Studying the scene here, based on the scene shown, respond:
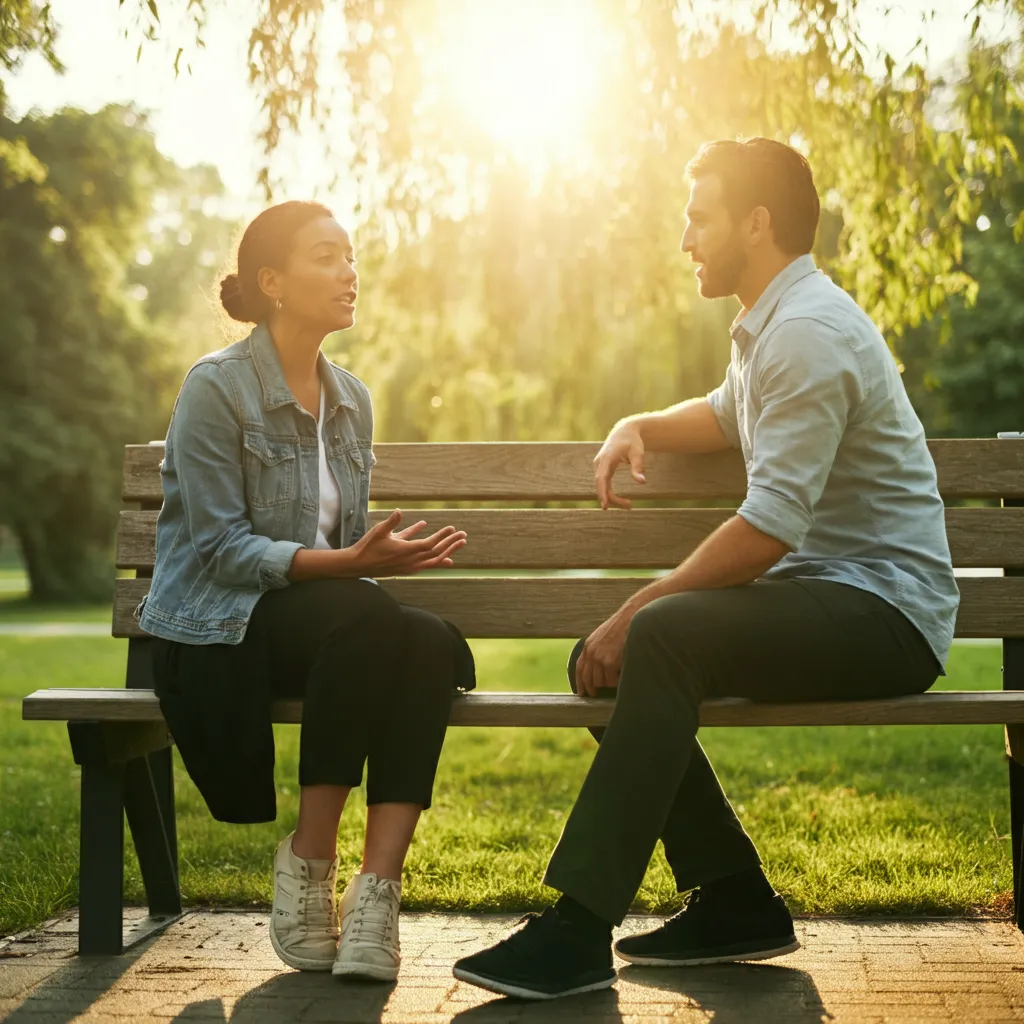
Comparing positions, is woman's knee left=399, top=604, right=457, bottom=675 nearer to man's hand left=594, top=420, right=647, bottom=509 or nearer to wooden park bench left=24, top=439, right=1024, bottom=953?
wooden park bench left=24, top=439, right=1024, bottom=953

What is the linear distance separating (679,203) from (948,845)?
443cm

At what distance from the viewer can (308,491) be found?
11.2ft

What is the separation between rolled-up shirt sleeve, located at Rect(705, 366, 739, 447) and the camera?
141 inches

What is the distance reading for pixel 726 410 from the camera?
143 inches

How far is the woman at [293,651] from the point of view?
9.89 ft

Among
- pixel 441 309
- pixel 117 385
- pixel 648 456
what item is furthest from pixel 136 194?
pixel 648 456

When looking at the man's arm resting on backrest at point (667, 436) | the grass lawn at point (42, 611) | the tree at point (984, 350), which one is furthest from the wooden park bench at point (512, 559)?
the tree at point (984, 350)

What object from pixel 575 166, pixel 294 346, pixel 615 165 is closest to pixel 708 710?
pixel 294 346

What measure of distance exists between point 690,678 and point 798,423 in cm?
55

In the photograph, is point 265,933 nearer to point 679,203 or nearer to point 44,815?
point 44,815

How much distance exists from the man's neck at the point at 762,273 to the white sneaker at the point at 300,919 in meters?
1.56

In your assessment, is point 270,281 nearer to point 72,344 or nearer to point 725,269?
point 725,269

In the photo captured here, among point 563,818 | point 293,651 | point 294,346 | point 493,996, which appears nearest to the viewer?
point 493,996

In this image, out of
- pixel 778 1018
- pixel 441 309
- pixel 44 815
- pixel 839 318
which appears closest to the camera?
pixel 778 1018
